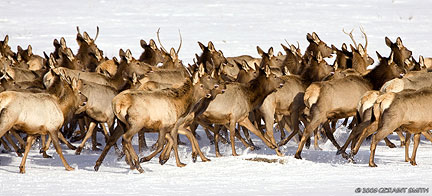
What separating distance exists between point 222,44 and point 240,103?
616 inches

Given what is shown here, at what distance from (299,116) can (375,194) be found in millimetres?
6316

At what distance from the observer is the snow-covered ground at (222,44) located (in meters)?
11.4

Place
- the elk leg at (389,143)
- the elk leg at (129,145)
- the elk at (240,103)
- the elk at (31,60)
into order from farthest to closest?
the elk at (31,60), the elk leg at (389,143), the elk at (240,103), the elk leg at (129,145)

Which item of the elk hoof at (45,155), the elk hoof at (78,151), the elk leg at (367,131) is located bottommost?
the elk hoof at (78,151)

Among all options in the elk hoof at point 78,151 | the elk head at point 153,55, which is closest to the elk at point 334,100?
the elk hoof at point 78,151

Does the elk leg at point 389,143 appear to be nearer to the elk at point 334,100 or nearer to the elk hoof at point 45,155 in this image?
the elk at point 334,100

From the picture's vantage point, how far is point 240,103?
1526 cm

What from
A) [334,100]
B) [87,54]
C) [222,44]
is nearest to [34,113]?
[334,100]

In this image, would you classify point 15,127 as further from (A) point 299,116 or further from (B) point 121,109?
(A) point 299,116

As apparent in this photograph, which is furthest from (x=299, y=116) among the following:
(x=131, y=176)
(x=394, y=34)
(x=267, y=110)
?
(x=394, y=34)

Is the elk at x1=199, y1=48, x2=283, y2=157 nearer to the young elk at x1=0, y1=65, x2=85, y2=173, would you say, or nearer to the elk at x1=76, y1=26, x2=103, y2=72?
the young elk at x1=0, y1=65, x2=85, y2=173

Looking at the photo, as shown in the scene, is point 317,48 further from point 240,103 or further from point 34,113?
point 34,113

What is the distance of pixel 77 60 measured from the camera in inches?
757

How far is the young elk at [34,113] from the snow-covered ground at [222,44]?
1.85 feet
